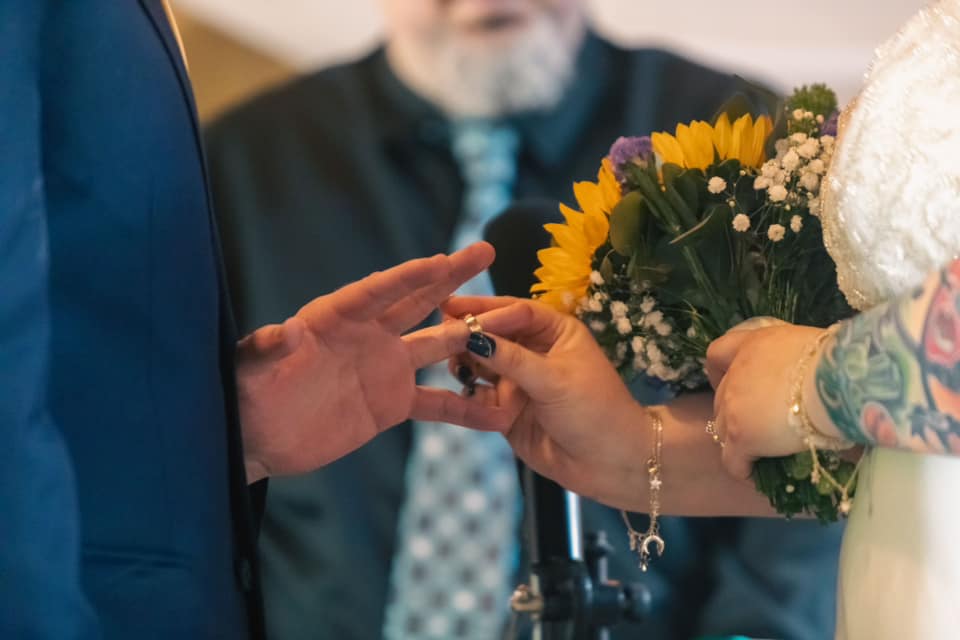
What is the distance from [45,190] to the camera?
2.21 ft

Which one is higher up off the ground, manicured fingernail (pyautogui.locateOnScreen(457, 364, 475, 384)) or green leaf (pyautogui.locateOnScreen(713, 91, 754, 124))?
green leaf (pyautogui.locateOnScreen(713, 91, 754, 124))

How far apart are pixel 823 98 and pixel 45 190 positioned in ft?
2.03

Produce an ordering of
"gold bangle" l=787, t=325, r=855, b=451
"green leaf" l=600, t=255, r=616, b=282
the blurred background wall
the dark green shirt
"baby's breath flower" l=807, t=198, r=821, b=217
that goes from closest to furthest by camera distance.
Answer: "gold bangle" l=787, t=325, r=855, b=451
"baby's breath flower" l=807, t=198, r=821, b=217
"green leaf" l=600, t=255, r=616, b=282
the dark green shirt
the blurred background wall

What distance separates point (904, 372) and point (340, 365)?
0.49 meters

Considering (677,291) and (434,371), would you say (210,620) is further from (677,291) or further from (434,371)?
(434,371)

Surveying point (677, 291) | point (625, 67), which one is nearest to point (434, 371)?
point (625, 67)

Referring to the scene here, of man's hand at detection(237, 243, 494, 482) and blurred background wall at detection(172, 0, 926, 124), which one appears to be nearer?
man's hand at detection(237, 243, 494, 482)

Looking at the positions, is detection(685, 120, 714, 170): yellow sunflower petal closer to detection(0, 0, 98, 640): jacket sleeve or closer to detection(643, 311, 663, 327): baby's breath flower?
detection(643, 311, 663, 327): baby's breath flower

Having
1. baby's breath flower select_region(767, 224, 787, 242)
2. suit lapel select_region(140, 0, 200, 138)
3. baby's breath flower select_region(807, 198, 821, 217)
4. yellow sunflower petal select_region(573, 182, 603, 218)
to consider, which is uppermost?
suit lapel select_region(140, 0, 200, 138)

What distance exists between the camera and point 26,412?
1.96 ft

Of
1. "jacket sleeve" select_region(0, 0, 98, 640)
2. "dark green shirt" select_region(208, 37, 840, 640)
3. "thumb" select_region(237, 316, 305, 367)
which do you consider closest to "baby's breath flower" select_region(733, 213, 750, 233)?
"thumb" select_region(237, 316, 305, 367)

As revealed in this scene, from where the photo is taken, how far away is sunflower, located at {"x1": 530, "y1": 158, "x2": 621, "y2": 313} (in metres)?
0.93

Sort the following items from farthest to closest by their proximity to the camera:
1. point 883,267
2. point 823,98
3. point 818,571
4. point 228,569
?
point 818,571 → point 823,98 → point 228,569 → point 883,267

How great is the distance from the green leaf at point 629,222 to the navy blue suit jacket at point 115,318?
1.12 feet
